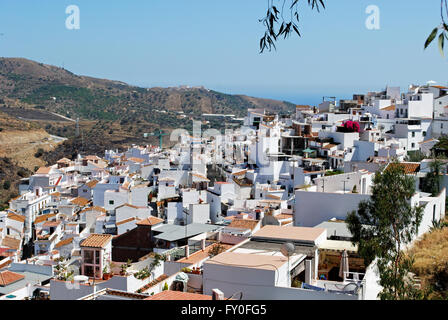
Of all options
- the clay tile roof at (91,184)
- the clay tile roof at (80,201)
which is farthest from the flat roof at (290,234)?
the clay tile roof at (91,184)

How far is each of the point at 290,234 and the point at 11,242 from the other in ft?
42.5

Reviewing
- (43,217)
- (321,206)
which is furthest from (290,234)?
(43,217)

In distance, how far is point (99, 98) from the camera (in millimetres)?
73625

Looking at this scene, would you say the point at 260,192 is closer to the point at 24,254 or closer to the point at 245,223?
the point at 245,223

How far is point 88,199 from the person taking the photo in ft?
72.0

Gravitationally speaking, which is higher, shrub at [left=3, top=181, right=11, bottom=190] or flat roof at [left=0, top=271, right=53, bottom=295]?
flat roof at [left=0, top=271, right=53, bottom=295]

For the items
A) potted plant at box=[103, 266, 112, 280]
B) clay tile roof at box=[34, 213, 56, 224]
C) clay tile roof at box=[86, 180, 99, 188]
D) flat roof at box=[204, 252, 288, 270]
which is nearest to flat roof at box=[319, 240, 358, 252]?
flat roof at box=[204, 252, 288, 270]

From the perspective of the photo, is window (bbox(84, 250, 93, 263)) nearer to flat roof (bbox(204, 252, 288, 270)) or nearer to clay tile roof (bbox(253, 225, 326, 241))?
clay tile roof (bbox(253, 225, 326, 241))

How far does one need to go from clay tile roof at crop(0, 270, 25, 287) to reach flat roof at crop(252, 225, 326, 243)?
19.4 ft

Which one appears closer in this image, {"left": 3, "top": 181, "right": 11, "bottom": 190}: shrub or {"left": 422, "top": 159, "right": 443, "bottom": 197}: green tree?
{"left": 422, "top": 159, "right": 443, "bottom": 197}: green tree

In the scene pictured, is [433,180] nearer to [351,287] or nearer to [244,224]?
[244,224]

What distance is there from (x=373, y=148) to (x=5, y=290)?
41.0 feet

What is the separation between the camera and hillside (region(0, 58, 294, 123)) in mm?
66688
